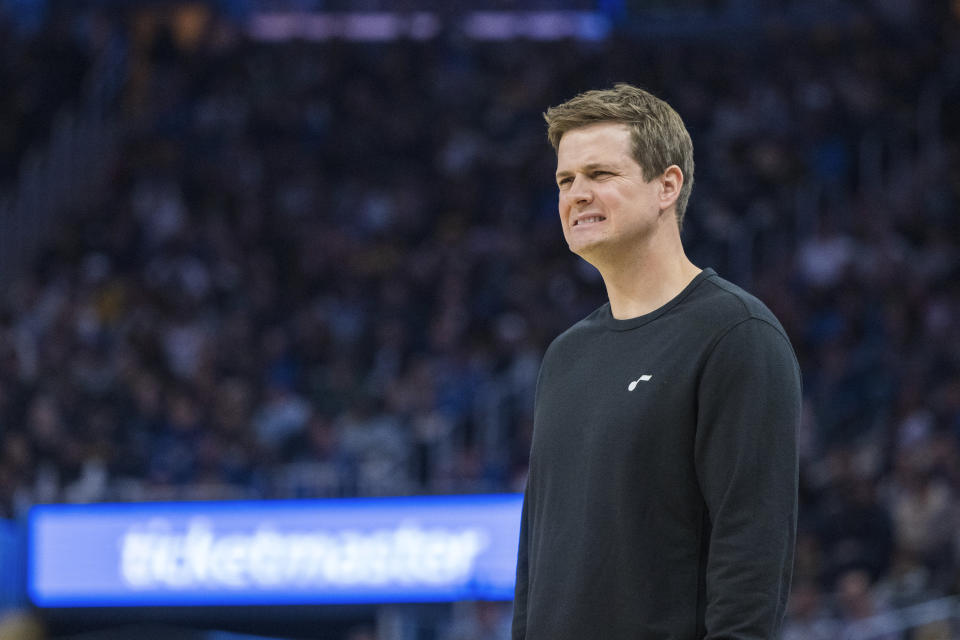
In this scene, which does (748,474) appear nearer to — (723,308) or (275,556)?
(723,308)

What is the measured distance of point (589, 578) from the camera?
2.42 meters

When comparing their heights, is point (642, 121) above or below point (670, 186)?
above

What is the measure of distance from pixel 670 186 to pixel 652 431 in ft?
1.53

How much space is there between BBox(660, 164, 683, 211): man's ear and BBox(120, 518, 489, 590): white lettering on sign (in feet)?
23.7

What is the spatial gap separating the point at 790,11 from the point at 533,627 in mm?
18070

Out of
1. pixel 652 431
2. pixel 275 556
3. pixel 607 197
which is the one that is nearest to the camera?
pixel 652 431

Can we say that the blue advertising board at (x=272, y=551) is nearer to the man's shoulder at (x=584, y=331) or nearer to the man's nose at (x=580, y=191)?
the man's shoulder at (x=584, y=331)

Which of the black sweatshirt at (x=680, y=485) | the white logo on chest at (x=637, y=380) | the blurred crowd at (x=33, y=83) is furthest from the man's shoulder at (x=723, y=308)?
the blurred crowd at (x=33, y=83)

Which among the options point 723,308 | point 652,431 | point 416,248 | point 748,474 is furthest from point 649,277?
point 416,248

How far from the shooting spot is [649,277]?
2.57 metres

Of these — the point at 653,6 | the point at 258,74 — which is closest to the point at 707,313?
the point at 258,74

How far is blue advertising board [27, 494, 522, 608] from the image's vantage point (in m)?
9.62

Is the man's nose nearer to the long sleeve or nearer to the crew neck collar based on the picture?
the crew neck collar

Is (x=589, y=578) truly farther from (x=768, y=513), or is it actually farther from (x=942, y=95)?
(x=942, y=95)
